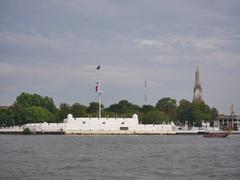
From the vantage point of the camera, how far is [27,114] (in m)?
145

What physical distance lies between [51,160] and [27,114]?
96569 millimetres

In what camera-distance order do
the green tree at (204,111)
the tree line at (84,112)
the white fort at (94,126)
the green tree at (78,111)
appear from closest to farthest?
the white fort at (94,126) < the tree line at (84,112) < the green tree at (78,111) < the green tree at (204,111)

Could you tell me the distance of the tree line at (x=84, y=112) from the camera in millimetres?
146125

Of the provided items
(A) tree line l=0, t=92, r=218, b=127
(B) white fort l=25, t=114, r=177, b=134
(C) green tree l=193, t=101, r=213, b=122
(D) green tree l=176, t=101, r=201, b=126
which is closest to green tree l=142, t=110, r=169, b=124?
(A) tree line l=0, t=92, r=218, b=127

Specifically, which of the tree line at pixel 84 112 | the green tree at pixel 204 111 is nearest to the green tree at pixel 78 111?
the tree line at pixel 84 112

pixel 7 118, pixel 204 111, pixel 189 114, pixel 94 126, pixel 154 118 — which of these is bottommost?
pixel 94 126

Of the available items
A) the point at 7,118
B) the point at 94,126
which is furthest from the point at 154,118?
the point at 7,118

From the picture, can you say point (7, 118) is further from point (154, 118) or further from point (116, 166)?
point (116, 166)

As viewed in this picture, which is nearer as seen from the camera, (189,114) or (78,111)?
(78,111)

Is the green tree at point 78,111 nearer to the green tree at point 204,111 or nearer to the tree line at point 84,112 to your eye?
the tree line at point 84,112

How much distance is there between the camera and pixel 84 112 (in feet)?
506

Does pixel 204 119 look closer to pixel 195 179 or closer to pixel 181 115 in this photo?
pixel 181 115

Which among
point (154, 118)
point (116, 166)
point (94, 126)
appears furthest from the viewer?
point (154, 118)

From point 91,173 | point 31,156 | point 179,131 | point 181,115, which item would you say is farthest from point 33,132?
point 91,173
